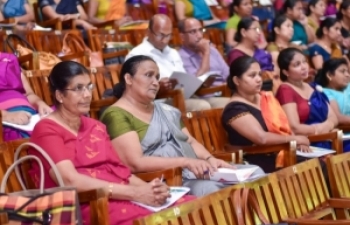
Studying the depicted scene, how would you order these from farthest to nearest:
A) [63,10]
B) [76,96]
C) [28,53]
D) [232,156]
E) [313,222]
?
[63,10], [28,53], [232,156], [76,96], [313,222]

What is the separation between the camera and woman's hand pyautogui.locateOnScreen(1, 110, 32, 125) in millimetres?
2900

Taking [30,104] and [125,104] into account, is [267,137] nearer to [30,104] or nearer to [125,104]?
[125,104]

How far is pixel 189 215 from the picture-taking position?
7.14ft

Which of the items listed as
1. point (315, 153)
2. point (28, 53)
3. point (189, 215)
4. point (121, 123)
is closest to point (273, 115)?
point (315, 153)

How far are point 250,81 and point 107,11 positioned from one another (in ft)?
7.44

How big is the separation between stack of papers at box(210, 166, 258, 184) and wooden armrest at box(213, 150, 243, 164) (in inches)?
13.7

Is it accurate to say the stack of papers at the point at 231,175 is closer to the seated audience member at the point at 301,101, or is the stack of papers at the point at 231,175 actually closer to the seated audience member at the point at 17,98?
the seated audience member at the point at 17,98

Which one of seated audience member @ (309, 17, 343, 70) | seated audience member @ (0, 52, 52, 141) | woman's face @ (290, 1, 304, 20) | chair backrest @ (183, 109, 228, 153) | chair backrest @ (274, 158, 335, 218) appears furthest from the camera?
woman's face @ (290, 1, 304, 20)

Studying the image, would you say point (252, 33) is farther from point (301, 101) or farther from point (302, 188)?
point (302, 188)

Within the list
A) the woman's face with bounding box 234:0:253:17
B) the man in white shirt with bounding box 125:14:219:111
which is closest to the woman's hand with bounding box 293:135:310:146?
the man in white shirt with bounding box 125:14:219:111

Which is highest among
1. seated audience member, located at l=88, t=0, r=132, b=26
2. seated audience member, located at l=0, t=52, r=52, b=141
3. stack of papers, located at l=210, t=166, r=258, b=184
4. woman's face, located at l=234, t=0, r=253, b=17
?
seated audience member, located at l=88, t=0, r=132, b=26

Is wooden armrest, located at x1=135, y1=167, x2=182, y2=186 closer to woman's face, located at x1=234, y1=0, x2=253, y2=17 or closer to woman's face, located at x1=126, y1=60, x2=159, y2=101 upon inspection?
woman's face, located at x1=126, y1=60, x2=159, y2=101

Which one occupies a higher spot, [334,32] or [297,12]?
[297,12]

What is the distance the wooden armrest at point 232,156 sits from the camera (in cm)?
327
